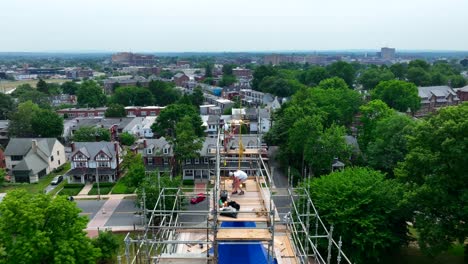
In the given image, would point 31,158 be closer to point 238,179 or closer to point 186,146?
point 186,146

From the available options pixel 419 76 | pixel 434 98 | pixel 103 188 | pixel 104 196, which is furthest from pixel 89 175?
pixel 419 76

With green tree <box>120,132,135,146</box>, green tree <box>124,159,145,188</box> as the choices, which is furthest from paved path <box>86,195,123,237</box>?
green tree <box>120,132,135,146</box>

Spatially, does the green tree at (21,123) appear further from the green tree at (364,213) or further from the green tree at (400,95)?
the green tree at (400,95)

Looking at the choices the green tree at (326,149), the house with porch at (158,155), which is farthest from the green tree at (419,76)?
the house with porch at (158,155)

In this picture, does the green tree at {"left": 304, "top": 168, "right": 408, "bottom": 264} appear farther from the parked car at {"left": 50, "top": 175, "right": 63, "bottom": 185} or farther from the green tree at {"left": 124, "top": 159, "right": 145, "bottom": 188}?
the parked car at {"left": 50, "top": 175, "right": 63, "bottom": 185}

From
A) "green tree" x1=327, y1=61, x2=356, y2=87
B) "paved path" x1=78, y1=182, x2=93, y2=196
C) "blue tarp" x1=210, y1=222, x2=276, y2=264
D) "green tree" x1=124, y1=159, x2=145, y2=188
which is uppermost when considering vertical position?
"green tree" x1=327, y1=61, x2=356, y2=87

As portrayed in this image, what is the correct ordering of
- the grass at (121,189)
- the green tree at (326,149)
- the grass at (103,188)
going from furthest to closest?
the grass at (103,188)
the grass at (121,189)
the green tree at (326,149)
